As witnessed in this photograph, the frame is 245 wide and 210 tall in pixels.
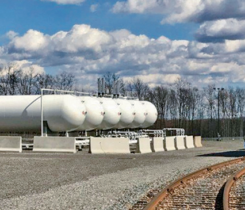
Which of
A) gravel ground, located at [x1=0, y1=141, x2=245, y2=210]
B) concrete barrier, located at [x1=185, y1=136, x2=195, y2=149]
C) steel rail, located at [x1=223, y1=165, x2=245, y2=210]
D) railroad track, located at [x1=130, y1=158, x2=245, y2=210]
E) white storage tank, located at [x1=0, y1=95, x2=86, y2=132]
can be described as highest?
white storage tank, located at [x1=0, y1=95, x2=86, y2=132]

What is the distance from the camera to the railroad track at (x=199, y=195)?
10.1 meters

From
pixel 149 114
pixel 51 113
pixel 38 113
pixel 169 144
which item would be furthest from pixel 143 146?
pixel 149 114

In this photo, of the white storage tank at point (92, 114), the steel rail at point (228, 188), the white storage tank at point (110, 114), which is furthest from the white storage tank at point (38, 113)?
the steel rail at point (228, 188)

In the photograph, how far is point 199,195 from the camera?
11.7m

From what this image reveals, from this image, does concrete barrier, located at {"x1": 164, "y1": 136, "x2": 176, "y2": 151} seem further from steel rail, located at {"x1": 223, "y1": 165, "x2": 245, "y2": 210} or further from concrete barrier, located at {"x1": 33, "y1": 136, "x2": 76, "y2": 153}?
steel rail, located at {"x1": 223, "y1": 165, "x2": 245, "y2": 210}

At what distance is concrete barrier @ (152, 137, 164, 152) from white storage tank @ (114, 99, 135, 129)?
9.80m

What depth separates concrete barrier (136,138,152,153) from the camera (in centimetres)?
3168

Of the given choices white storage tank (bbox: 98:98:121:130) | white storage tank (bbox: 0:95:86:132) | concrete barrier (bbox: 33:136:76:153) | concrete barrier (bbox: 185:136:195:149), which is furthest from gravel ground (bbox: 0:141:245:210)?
concrete barrier (bbox: 185:136:195:149)

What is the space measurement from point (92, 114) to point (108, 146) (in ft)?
24.0

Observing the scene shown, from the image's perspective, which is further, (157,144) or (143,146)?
(157,144)

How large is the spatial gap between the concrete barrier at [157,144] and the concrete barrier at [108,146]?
256 centimetres

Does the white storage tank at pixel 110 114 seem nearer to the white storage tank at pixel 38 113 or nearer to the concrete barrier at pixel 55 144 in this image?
the white storage tank at pixel 38 113

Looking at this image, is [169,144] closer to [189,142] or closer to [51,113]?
[189,142]

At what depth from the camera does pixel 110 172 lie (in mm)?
18688
